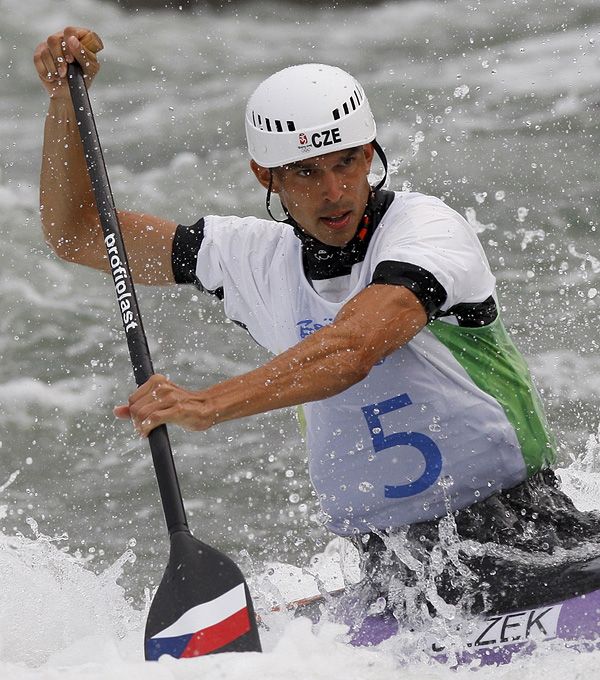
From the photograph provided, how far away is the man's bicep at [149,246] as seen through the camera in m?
3.56

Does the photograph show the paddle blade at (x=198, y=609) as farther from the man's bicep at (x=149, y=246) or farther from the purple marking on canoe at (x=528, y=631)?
the man's bicep at (x=149, y=246)

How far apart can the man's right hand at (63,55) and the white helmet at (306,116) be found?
707 mm

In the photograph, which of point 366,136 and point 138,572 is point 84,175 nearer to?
point 366,136

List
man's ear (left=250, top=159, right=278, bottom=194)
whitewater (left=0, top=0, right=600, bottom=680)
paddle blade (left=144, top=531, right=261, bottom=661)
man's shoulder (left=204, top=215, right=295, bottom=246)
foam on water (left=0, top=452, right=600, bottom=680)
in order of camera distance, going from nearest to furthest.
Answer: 1. foam on water (left=0, top=452, right=600, bottom=680)
2. paddle blade (left=144, top=531, right=261, bottom=661)
3. man's ear (left=250, top=159, right=278, bottom=194)
4. man's shoulder (left=204, top=215, right=295, bottom=246)
5. whitewater (left=0, top=0, right=600, bottom=680)

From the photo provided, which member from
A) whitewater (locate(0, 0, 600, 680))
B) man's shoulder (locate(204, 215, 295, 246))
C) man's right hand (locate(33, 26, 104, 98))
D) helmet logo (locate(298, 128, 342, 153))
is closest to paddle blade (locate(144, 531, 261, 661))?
whitewater (locate(0, 0, 600, 680))

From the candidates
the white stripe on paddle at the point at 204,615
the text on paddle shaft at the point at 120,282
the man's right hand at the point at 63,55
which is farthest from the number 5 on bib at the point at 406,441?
the man's right hand at the point at 63,55

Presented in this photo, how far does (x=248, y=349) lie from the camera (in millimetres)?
6766

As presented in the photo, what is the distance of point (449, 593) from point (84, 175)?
5.19 feet

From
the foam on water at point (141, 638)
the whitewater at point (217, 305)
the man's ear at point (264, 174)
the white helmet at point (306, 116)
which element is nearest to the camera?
the foam on water at point (141, 638)

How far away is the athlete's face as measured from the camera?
117 inches

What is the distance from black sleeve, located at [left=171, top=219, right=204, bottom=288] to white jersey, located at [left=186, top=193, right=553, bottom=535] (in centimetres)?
29

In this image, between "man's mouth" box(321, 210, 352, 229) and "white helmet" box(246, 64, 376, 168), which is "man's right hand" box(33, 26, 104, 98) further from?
"man's mouth" box(321, 210, 352, 229)

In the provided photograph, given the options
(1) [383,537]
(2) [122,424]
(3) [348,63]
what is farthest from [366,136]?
(3) [348,63]

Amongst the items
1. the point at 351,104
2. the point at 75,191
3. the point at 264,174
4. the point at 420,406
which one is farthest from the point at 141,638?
the point at 351,104
